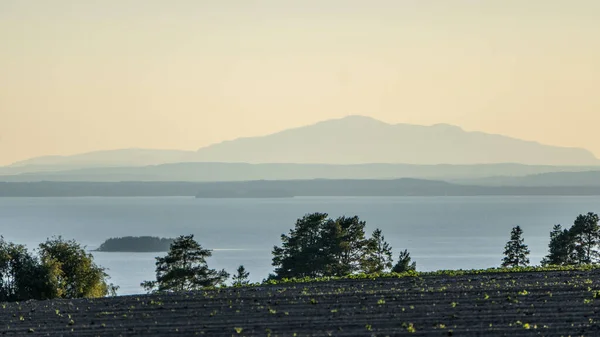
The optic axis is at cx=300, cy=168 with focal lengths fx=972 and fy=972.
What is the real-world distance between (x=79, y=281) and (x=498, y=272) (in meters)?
27.2

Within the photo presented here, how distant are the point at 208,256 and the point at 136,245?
121 m

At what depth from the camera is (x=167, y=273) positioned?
200 ft

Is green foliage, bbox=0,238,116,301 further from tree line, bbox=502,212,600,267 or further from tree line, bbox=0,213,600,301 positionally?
tree line, bbox=502,212,600,267

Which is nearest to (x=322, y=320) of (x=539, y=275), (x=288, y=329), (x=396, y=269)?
(x=288, y=329)

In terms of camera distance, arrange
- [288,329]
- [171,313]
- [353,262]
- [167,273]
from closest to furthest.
Result: [288,329] → [171,313] → [167,273] → [353,262]

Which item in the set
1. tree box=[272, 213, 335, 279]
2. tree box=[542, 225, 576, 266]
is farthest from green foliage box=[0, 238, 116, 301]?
tree box=[542, 225, 576, 266]

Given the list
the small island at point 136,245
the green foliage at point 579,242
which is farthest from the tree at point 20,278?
the small island at point 136,245

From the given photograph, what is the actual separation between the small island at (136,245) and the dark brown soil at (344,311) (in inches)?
5613

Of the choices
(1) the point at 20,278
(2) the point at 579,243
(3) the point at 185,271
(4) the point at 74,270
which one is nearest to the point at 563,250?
(2) the point at 579,243

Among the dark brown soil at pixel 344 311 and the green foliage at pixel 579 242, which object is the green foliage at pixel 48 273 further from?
the green foliage at pixel 579 242

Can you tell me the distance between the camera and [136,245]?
598 feet

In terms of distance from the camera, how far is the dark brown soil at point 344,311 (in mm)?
24688

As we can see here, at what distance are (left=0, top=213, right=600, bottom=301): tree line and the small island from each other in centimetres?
10911

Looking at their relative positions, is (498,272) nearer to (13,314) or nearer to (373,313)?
(373,313)
